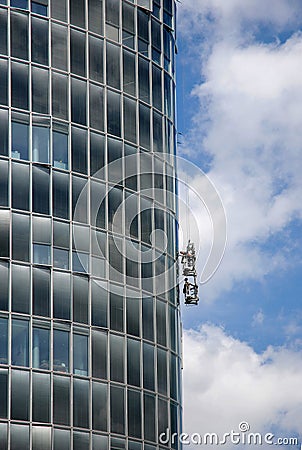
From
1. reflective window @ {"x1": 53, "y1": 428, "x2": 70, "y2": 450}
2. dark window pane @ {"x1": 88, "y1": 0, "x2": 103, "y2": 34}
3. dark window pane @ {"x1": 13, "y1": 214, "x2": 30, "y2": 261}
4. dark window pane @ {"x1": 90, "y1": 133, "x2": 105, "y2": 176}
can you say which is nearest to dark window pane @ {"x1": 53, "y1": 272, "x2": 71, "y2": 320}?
dark window pane @ {"x1": 13, "y1": 214, "x2": 30, "y2": 261}

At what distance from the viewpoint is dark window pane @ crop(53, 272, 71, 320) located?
7581 cm

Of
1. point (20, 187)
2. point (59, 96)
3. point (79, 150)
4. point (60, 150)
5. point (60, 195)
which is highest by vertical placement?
point (59, 96)

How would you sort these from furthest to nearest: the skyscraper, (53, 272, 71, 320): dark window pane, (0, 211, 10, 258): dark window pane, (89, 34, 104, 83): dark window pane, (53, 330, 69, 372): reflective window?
(89, 34, 104, 83): dark window pane
(53, 272, 71, 320): dark window pane
(53, 330, 69, 372): reflective window
(0, 211, 10, 258): dark window pane
the skyscraper

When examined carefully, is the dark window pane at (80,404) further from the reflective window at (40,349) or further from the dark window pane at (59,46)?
the dark window pane at (59,46)

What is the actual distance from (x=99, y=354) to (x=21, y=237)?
26.4 feet

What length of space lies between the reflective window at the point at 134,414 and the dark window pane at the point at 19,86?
57.3 feet

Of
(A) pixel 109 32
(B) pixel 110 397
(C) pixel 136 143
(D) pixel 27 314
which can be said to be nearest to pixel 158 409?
(B) pixel 110 397

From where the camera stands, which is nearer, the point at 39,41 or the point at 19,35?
the point at 19,35

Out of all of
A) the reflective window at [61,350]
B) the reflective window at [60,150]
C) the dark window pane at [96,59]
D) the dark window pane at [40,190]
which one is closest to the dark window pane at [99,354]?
the reflective window at [61,350]

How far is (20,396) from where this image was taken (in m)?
72.8

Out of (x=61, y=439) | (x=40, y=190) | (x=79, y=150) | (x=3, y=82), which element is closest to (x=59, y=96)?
(x=79, y=150)

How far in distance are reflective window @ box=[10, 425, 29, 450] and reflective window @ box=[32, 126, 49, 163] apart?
50.4 feet

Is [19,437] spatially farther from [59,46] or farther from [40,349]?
[59,46]

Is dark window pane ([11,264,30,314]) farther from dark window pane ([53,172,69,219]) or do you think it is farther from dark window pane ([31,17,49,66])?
dark window pane ([31,17,49,66])
